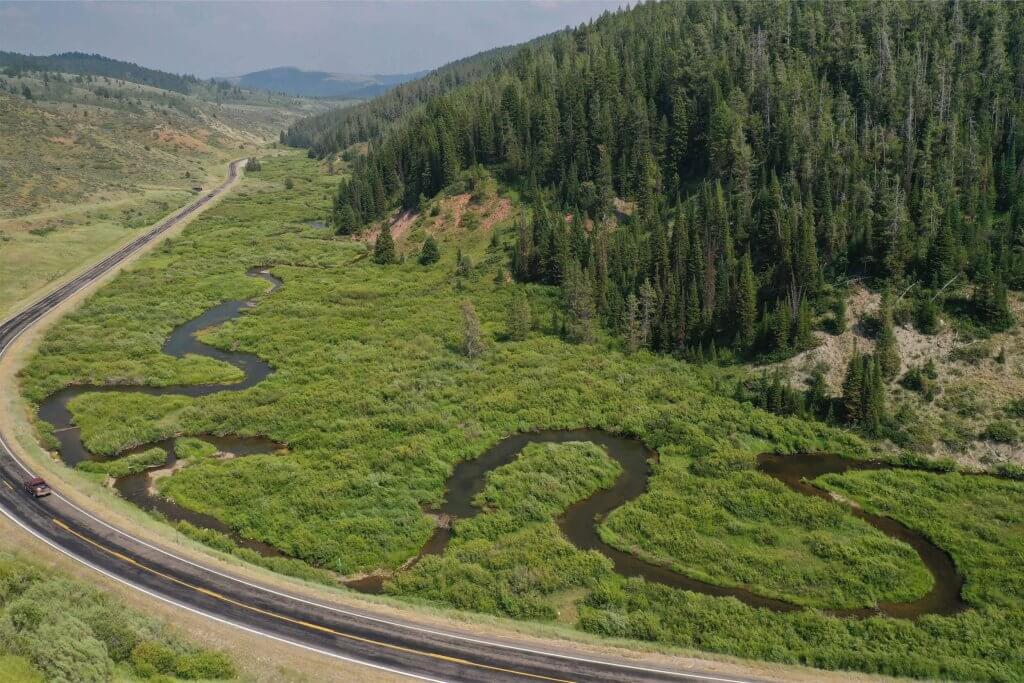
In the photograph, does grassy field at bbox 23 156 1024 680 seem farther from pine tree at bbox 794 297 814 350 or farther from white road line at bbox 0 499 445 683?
pine tree at bbox 794 297 814 350

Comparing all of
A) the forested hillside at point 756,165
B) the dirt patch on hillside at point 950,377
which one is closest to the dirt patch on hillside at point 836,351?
the dirt patch on hillside at point 950,377

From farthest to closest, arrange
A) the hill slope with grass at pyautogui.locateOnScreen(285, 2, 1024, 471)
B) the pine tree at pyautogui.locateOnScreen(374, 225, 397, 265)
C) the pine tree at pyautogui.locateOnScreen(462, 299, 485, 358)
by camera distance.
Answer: the pine tree at pyautogui.locateOnScreen(374, 225, 397, 265) < the pine tree at pyautogui.locateOnScreen(462, 299, 485, 358) < the hill slope with grass at pyautogui.locateOnScreen(285, 2, 1024, 471)

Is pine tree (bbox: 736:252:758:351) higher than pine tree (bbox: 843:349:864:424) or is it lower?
higher

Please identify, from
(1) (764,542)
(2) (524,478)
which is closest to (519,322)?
(2) (524,478)

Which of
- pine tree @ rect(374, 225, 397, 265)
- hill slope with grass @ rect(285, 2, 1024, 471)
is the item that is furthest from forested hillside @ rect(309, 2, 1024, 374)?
pine tree @ rect(374, 225, 397, 265)

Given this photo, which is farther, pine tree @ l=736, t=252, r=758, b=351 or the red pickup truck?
pine tree @ l=736, t=252, r=758, b=351

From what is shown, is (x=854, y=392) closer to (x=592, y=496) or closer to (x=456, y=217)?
(x=592, y=496)
